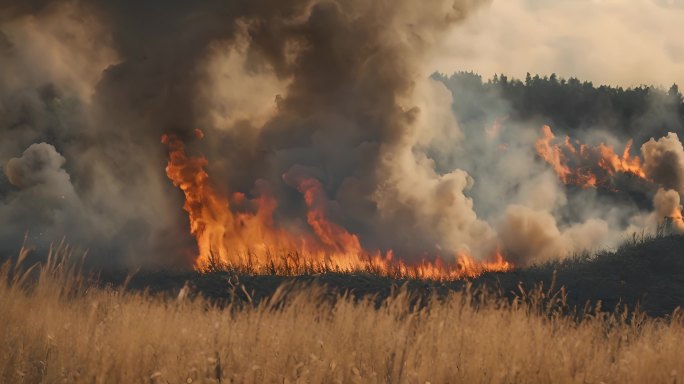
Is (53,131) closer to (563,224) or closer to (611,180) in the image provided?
(563,224)

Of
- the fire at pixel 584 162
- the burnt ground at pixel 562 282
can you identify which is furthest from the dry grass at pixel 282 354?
the fire at pixel 584 162

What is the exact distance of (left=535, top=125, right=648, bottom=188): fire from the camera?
47125 mm

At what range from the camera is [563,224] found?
140ft

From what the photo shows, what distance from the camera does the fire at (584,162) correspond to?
47.1 meters

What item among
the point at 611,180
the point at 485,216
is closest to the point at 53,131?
the point at 485,216

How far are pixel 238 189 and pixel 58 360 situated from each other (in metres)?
21.4

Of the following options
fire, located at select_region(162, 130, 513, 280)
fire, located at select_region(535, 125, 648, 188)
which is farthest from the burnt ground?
fire, located at select_region(535, 125, 648, 188)

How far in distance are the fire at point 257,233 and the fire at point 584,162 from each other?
23.7m

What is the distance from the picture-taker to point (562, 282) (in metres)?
17.9

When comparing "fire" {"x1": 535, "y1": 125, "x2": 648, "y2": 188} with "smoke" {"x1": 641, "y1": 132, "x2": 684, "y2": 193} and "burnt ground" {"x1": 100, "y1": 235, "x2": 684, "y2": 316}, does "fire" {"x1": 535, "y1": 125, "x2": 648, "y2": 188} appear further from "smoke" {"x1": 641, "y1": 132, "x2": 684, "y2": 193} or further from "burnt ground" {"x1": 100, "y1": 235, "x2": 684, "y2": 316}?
"burnt ground" {"x1": 100, "y1": 235, "x2": 684, "y2": 316}

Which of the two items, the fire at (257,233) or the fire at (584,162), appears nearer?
the fire at (257,233)

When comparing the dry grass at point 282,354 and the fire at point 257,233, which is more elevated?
the fire at point 257,233

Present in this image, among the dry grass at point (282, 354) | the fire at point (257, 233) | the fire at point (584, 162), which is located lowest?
the dry grass at point (282, 354)

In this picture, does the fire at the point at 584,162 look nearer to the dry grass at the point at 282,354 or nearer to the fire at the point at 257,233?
the fire at the point at 257,233
